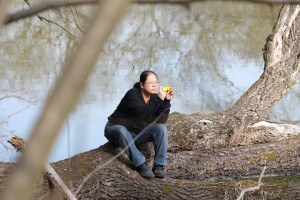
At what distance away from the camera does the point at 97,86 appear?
9.16m

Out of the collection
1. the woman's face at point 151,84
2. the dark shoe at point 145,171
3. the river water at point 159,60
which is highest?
the river water at point 159,60

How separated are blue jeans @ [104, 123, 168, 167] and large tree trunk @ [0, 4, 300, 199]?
0.12 meters

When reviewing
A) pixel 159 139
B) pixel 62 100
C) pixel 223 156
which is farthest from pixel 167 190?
pixel 62 100

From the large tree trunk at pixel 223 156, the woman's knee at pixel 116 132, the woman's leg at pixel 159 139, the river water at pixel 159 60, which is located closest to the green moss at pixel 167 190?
the large tree trunk at pixel 223 156

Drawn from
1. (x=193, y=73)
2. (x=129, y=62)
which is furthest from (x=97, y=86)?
(x=193, y=73)

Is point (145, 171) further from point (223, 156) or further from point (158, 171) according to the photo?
point (223, 156)

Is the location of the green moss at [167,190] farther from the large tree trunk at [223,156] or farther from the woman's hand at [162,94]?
the woman's hand at [162,94]

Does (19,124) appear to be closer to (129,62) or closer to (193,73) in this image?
(129,62)

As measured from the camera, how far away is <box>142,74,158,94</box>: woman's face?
4.75m

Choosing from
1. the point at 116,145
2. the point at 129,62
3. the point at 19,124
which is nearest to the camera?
the point at 116,145

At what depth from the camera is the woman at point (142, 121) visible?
477 centimetres

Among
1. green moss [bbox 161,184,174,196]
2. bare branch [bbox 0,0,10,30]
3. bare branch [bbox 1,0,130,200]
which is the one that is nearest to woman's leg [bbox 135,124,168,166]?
green moss [bbox 161,184,174,196]

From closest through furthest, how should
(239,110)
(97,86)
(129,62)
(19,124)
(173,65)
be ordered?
1. (239,110)
2. (19,124)
3. (97,86)
4. (129,62)
5. (173,65)

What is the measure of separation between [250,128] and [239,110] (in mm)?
183
